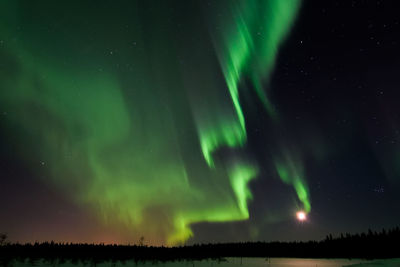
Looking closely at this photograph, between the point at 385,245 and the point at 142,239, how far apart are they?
78473mm

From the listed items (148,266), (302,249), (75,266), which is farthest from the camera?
(302,249)

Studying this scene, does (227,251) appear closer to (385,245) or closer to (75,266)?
(385,245)

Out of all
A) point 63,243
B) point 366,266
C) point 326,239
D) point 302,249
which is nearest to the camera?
point 366,266

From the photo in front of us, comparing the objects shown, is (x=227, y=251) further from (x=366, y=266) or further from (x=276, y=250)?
(x=366, y=266)

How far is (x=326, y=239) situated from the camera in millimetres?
122688

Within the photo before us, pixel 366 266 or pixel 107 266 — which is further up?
pixel 366 266

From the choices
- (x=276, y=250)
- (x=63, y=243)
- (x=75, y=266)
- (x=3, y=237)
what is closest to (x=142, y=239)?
(x=63, y=243)

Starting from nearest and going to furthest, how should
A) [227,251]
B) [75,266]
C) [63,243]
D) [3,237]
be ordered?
[75,266]
[3,237]
[63,243]
[227,251]

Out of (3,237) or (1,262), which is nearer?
(1,262)

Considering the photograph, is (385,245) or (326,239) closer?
(385,245)

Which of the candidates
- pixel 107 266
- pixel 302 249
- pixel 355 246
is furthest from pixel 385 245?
pixel 107 266

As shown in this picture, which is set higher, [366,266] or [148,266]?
[366,266]

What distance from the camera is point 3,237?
2060 inches

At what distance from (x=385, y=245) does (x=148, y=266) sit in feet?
258
